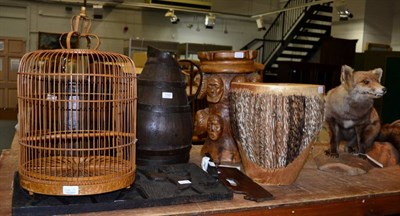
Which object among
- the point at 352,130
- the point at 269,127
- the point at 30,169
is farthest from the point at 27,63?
the point at 352,130

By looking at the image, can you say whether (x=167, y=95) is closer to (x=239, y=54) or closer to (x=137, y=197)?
(x=239, y=54)

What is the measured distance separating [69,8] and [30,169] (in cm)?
997

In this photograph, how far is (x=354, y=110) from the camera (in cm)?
192

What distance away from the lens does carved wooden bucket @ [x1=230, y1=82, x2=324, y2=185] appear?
1515 mm

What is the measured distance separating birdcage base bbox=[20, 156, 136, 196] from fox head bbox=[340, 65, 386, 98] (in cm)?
114

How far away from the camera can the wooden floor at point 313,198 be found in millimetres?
1305

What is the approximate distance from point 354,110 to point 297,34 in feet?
33.9

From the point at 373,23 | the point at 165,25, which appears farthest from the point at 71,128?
the point at 165,25

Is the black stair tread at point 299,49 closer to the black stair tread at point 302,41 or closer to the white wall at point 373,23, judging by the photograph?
the black stair tread at point 302,41

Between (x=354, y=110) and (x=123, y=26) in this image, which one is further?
(x=123, y=26)

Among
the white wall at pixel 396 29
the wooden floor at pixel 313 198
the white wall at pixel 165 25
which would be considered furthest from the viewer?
the white wall at pixel 396 29

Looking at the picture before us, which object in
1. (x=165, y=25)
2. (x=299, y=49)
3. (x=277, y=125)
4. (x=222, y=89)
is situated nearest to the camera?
(x=277, y=125)

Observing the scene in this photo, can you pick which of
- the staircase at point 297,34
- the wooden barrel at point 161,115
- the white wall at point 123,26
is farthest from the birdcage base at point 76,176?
the staircase at point 297,34

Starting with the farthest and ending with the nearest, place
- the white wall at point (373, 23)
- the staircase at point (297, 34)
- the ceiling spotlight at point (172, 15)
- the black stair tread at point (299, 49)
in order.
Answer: the black stair tread at point (299, 49), the staircase at point (297, 34), the ceiling spotlight at point (172, 15), the white wall at point (373, 23)
